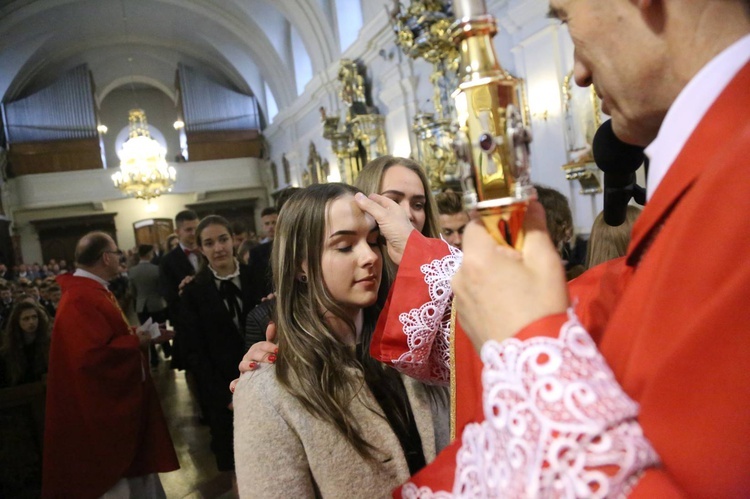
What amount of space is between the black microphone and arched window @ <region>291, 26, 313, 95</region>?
13.8 m

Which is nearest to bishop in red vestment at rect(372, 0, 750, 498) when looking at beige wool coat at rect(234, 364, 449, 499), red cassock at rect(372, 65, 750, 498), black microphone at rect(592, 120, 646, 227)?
red cassock at rect(372, 65, 750, 498)

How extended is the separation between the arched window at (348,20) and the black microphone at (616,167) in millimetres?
10510

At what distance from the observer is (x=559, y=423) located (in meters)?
0.57

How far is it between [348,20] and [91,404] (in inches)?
376

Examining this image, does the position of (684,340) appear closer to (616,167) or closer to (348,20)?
(616,167)

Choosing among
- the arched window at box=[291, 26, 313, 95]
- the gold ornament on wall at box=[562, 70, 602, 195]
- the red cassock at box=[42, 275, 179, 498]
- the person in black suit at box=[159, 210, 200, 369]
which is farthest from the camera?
the arched window at box=[291, 26, 313, 95]

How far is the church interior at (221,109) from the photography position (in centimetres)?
558

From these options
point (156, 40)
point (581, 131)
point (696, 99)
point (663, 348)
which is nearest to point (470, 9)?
point (696, 99)

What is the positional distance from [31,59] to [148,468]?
16278mm

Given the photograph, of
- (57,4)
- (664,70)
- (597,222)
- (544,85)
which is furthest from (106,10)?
(664,70)

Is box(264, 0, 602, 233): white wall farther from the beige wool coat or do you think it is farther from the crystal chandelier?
the beige wool coat

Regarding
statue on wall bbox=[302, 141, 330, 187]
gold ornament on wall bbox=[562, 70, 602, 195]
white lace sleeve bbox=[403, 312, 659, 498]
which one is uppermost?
statue on wall bbox=[302, 141, 330, 187]

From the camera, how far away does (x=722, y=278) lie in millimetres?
525

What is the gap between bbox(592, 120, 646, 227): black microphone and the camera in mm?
1012
